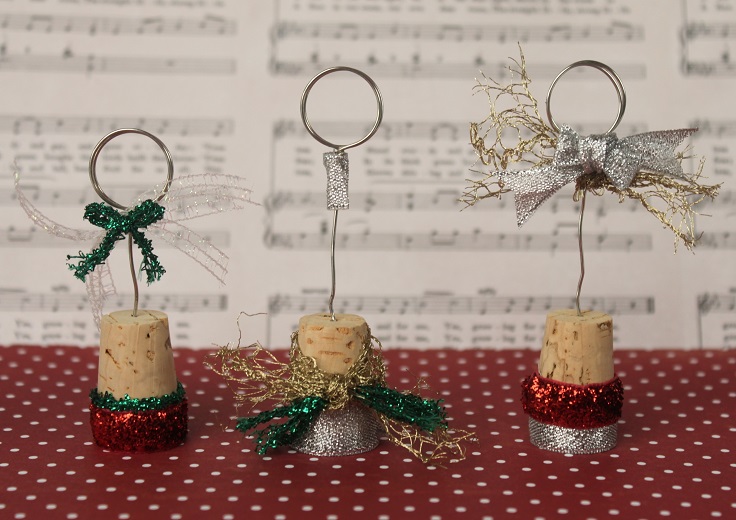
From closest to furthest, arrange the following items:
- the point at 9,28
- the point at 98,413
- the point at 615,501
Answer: the point at 615,501 < the point at 98,413 < the point at 9,28

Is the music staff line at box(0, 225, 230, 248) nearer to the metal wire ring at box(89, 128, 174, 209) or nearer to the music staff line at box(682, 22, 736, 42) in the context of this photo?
the metal wire ring at box(89, 128, 174, 209)

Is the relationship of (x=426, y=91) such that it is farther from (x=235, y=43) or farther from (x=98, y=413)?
(x=98, y=413)

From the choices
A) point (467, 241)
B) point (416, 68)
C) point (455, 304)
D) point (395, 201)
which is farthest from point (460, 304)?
point (416, 68)

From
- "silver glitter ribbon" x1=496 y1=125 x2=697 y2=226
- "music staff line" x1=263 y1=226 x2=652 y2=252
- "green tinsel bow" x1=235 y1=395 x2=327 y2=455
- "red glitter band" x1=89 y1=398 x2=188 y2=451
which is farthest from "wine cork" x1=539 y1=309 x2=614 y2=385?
"music staff line" x1=263 y1=226 x2=652 y2=252

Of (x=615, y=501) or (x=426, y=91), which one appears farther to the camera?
(x=426, y=91)

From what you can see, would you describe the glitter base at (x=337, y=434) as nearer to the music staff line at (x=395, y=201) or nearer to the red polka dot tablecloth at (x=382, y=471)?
the red polka dot tablecloth at (x=382, y=471)

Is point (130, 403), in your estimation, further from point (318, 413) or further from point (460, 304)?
point (460, 304)

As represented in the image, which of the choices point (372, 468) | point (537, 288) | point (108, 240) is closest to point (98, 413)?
point (108, 240)
